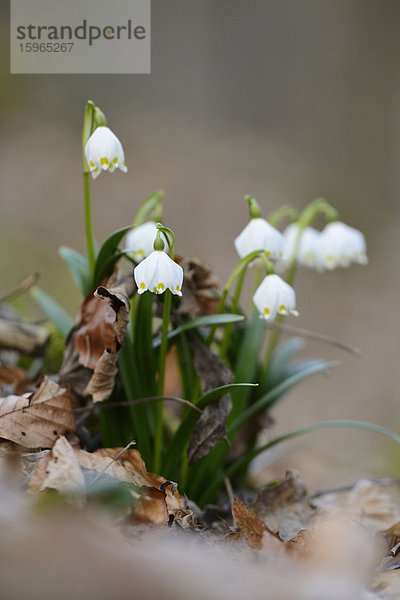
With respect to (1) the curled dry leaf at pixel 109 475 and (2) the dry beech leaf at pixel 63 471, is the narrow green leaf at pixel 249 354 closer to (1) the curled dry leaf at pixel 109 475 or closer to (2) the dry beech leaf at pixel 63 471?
(1) the curled dry leaf at pixel 109 475

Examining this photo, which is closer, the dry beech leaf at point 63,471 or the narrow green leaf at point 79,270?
the dry beech leaf at point 63,471

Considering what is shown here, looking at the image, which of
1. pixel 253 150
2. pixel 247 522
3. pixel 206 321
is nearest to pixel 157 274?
pixel 206 321

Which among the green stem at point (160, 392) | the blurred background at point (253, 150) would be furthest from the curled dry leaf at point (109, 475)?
the blurred background at point (253, 150)

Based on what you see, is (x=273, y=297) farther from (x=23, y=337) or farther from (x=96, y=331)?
(x=23, y=337)

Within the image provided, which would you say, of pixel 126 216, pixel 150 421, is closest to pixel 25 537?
pixel 150 421

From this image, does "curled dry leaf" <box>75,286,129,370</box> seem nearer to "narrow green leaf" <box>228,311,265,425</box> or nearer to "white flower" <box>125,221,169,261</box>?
"white flower" <box>125,221,169,261</box>

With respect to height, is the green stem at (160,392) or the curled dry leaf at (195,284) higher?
the curled dry leaf at (195,284)
